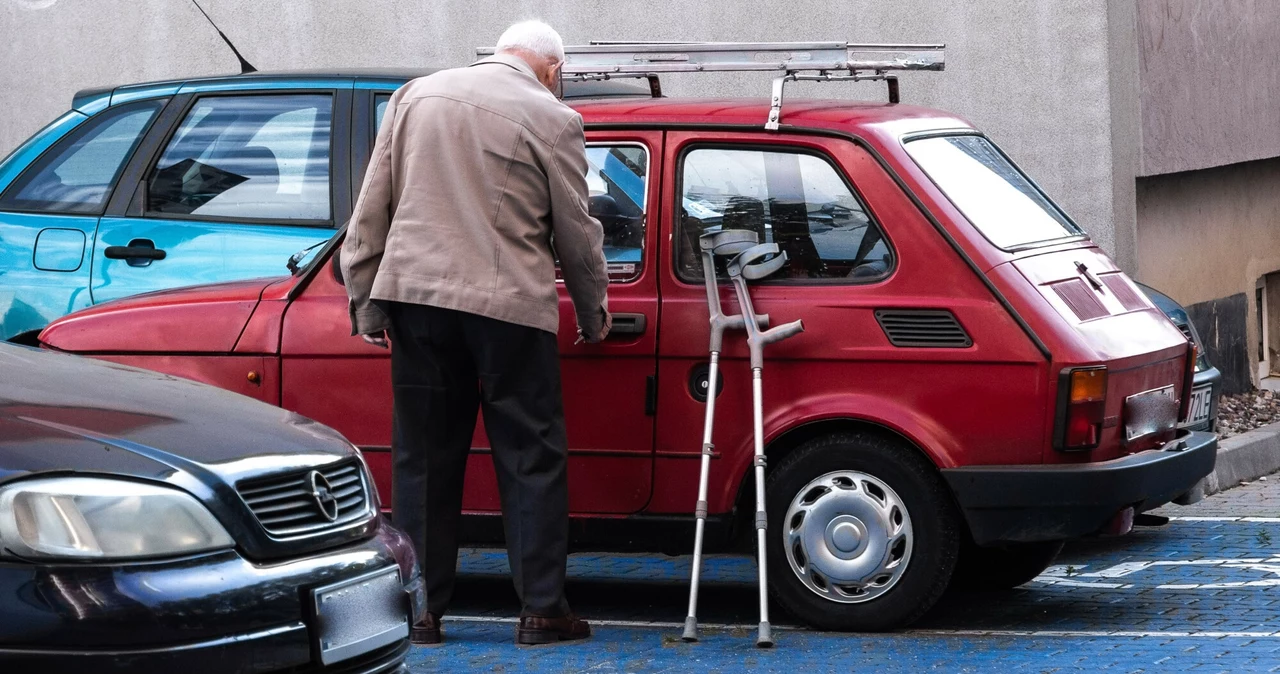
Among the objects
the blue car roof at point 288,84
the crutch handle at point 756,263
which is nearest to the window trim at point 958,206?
the crutch handle at point 756,263

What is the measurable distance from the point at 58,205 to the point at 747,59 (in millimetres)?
3248

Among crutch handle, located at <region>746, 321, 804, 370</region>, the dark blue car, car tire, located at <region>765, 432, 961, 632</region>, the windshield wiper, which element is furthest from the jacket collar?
the dark blue car

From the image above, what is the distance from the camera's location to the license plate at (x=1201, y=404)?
7176 mm

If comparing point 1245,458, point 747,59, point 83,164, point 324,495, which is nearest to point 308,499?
point 324,495

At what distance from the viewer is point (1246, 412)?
11.3 m

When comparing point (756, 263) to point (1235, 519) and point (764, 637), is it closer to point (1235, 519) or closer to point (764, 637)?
point (764, 637)

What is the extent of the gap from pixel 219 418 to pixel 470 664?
4.98 ft

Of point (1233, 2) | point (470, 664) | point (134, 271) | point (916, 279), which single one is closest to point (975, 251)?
point (916, 279)

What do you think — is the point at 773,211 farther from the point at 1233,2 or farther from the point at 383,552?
the point at 1233,2

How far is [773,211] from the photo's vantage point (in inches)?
235

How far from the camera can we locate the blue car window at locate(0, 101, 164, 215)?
7.79m

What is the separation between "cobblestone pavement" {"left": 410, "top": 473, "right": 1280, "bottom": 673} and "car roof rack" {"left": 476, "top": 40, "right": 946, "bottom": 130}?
5.53 ft

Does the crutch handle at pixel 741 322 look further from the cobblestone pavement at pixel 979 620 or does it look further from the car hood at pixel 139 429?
the car hood at pixel 139 429

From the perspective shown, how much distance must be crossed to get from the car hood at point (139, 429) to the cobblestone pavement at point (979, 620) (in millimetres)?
1338
